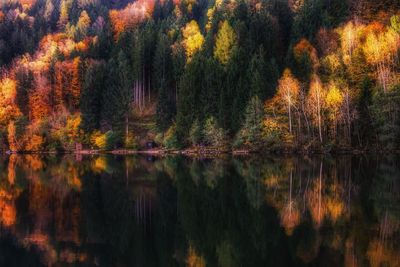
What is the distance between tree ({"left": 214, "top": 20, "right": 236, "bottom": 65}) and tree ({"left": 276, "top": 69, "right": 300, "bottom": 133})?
1807 cm

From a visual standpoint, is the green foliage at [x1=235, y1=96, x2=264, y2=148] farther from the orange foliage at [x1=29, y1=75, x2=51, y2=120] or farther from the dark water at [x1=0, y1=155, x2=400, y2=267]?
the orange foliage at [x1=29, y1=75, x2=51, y2=120]

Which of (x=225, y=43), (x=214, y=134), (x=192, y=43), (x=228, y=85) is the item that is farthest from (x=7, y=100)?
(x=214, y=134)

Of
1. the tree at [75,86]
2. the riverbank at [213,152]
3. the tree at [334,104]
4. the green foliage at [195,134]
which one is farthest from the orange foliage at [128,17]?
the tree at [334,104]

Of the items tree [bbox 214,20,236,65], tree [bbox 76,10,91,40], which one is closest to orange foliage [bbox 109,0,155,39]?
tree [bbox 76,10,91,40]

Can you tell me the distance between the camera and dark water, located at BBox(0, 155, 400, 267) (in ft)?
54.0

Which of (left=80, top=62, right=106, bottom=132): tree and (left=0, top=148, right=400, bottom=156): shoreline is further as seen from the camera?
(left=80, top=62, right=106, bottom=132): tree

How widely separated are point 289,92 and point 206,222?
53729mm

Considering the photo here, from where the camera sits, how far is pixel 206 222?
71.8 feet

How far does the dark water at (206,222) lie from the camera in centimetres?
1645

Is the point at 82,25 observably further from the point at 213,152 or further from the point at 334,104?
the point at 334,104

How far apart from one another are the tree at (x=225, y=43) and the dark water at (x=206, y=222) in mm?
56205

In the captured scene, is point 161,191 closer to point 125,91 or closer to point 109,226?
point 109,226

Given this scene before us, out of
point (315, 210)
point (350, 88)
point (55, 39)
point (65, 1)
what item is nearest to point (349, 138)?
point (350, 88)

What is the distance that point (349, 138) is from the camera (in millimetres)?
69250
